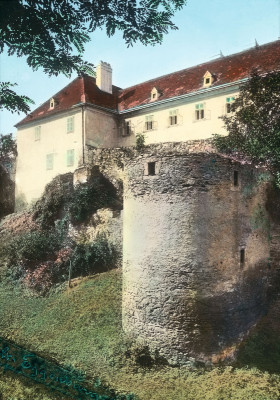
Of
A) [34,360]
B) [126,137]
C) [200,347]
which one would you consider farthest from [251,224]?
[126,137]

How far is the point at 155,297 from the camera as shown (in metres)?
11.6

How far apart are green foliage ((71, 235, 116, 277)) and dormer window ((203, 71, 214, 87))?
13.0 m

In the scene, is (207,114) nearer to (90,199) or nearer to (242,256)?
(90,199)

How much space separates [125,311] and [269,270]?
18.1 feet

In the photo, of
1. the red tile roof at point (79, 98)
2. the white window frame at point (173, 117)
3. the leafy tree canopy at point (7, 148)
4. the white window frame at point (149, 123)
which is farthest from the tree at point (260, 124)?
the leafy tree canopy at point (7, 148)

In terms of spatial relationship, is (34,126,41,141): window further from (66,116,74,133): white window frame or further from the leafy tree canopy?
the leafy tree canopy

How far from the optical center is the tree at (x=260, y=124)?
15219 millimetres

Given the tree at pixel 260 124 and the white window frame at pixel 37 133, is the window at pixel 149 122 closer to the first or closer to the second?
the white window frame at pixel 37 133

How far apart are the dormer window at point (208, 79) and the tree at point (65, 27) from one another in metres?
16.9

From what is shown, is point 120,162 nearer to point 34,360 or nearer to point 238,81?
point 238,81

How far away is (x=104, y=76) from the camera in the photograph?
96.4 feet

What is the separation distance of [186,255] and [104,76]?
2170cm

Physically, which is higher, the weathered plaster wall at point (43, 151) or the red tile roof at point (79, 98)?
the red tile roof at point (79, 98)

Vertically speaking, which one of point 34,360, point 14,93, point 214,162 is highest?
point 14,93
